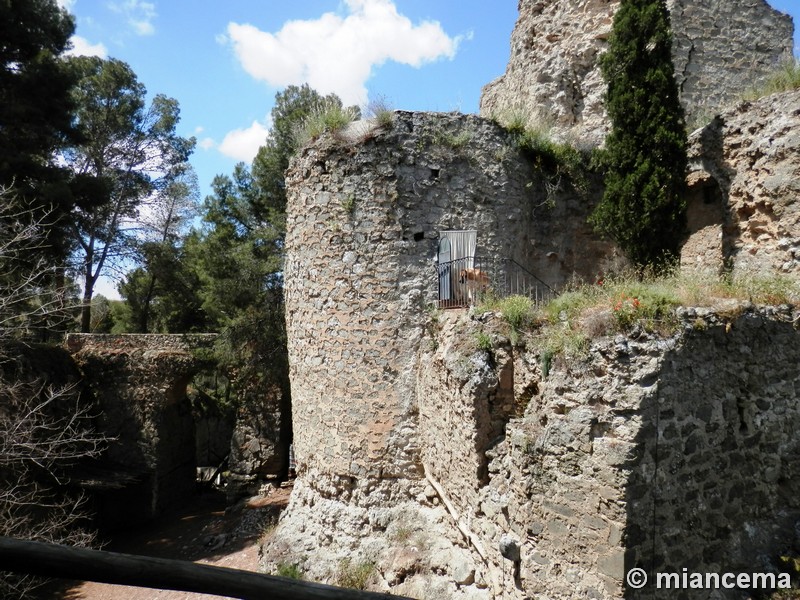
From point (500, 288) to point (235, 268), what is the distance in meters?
10.2

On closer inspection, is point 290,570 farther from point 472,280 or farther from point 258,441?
point 258,441

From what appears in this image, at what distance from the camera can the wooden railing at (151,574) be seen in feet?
7.41

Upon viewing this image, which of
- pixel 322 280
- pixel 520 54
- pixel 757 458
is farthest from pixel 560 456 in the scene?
pixel 520 54

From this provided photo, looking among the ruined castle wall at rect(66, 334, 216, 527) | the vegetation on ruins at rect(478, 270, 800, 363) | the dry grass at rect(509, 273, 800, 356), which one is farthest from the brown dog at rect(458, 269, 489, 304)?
the ruined castle wall at rect(66, 334, 216, 527)

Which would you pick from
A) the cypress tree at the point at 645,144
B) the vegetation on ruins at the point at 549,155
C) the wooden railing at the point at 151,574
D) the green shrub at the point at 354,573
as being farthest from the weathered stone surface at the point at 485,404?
the wooden railing at the point at 151,574

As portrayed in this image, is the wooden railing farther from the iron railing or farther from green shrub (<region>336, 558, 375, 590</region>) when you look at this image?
green shrub (<region>336, 558, 375, 590</region>)

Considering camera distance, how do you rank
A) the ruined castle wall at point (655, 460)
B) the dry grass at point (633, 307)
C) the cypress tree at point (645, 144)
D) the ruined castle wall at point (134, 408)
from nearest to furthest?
the ruined castle wall at point (655, 460), the dry grass at point (633, 307), the cypress tree at point (645, 144), the ruined castle wall at point (134, 408)

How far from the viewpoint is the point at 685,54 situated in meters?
10.6

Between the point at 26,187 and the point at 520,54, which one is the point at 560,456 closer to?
the point at 520,54

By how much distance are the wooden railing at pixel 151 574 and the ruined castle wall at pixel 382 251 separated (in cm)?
578

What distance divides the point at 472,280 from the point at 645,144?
3575mm

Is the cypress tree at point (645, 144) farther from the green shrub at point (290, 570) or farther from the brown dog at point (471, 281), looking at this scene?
the green shrub at point (290, 570)

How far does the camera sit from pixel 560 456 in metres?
5.07

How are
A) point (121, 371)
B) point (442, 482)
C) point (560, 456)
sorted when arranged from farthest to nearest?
A: point (121, 371), point (442, 482), point (560, 456)
